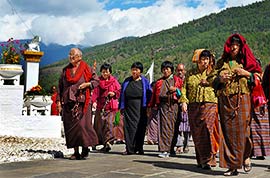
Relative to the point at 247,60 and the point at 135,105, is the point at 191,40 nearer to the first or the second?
the point at 135,105

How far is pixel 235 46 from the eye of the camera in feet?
18.9

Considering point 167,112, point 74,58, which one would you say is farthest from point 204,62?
point 74,58

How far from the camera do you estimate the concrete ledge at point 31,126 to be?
36.5 ft

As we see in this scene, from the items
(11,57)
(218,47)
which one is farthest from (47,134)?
(218,47)

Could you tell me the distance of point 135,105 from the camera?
8.60 m

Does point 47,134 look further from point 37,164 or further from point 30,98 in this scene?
point 37,164

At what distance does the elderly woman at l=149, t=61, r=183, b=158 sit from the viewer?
26.1ft

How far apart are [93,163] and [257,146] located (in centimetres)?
269

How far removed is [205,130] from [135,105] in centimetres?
246

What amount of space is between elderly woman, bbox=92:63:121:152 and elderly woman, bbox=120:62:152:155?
A: 0.59 meters

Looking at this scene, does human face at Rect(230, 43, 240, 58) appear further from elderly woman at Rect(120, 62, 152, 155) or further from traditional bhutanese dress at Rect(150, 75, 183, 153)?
elderly woman at Rect(120, 62, 152, 155)

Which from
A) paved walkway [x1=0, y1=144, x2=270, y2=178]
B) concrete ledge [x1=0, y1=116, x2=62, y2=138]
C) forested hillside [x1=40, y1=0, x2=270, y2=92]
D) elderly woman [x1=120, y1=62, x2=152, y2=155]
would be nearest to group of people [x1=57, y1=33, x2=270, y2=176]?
elderly woman [x1=120, y1=62, x2=152, y2=155]

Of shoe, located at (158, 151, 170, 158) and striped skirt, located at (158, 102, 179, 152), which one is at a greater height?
striped skirt, located at (158, 102, 179, 152)

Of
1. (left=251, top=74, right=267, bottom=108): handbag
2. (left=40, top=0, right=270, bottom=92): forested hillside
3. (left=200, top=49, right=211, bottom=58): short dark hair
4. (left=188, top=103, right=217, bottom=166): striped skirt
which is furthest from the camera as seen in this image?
(left=40, top=0, right=270, bottom=92): forested hillside
